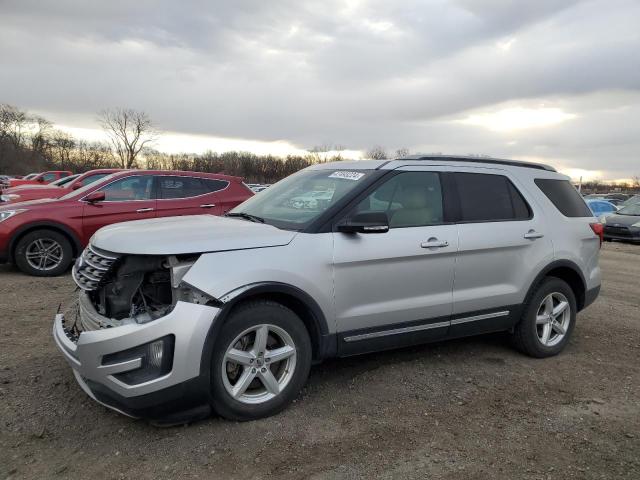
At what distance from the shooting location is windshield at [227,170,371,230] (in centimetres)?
376

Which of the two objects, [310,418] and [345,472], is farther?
[310,418]

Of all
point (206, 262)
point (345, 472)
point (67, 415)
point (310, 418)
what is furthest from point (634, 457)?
point (67, 415)

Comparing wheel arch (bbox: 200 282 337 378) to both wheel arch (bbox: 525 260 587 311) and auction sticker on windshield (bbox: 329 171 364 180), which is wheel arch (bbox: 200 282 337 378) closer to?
auction sticker on windshield (bbox: 329 171 364 180)

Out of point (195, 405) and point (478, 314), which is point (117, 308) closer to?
point (195, 405)

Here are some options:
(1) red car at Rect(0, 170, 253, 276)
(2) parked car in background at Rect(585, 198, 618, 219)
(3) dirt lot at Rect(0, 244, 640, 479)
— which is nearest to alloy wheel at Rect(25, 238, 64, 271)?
(1) red car at Rect(0, 170, 253, 276)

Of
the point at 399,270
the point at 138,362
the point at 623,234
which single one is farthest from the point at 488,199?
the point at 623,234

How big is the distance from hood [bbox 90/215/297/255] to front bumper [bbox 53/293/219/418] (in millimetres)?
380

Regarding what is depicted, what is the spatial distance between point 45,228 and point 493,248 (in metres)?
6.70

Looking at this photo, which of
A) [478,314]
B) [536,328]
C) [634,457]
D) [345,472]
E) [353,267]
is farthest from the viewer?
[536,328]

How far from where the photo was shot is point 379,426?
3.36m

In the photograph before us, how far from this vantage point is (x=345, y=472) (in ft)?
9.26

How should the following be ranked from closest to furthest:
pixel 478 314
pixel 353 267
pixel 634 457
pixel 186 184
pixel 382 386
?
pixel 634 457
pixel 353 267
pixel 382 386
pixel 478 314
pixel 186 184

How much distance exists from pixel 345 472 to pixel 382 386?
47.9 inches

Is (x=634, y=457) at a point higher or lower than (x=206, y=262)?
lower
